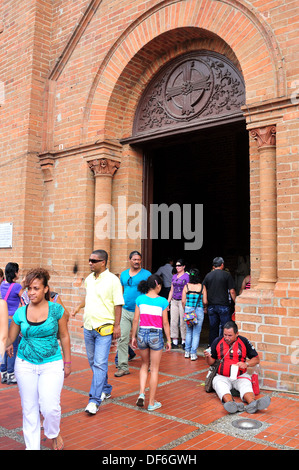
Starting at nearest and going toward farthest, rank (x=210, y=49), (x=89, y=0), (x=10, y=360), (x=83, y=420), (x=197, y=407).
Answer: (x=83, y=420), (x=197, y=407), (x=10, y=360), (x=210, y=49), (x=89, y=0)

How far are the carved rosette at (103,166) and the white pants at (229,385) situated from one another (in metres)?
4.78

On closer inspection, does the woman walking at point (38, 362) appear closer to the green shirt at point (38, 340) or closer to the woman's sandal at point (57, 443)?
the green shirt at point (38, 340)

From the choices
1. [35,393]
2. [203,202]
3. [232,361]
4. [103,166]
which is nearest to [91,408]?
[35,393]

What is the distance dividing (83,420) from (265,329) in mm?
2716

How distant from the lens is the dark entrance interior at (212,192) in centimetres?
1465

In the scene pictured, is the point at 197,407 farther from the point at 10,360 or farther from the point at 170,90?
the point at 170,90

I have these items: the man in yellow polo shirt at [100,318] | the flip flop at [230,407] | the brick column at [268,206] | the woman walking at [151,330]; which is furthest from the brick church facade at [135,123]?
the man in yellow polo shirt at [100,318]

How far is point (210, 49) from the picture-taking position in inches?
297

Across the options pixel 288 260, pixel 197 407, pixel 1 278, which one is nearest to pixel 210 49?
pixel 288 260

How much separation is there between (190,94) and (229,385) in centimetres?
519

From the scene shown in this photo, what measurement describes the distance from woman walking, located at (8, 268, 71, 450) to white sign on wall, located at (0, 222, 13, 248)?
21.2ft

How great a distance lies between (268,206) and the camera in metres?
6.07

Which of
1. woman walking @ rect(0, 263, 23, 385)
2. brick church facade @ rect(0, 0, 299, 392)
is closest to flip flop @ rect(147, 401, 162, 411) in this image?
brick church facade @ rect(0, 0, 299, 392)

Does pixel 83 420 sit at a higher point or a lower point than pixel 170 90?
lower
